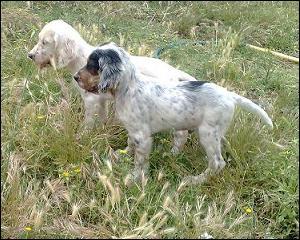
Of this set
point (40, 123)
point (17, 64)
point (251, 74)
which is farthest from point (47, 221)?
point (251, 74)

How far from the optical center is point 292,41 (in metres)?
8.32

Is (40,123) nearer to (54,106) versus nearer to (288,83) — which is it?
(54,106)

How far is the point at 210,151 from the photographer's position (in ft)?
15.0

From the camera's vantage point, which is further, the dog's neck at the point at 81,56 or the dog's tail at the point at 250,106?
the dog's neck at the point at 81,56

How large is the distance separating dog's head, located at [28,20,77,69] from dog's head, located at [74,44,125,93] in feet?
2.88

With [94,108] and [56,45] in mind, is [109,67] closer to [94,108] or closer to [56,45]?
[94,108]

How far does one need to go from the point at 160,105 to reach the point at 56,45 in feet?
4.55

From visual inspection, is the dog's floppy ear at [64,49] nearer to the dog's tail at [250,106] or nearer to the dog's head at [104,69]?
the dog's head at [104,69]

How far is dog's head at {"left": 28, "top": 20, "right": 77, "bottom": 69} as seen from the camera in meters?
5.22

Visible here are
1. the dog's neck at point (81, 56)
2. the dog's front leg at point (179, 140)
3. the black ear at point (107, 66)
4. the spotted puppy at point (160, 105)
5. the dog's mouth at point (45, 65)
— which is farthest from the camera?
the dog's mouth at point (45, 65)

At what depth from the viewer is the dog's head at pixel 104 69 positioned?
14.1 ft

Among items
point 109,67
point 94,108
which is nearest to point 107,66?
point 109,67

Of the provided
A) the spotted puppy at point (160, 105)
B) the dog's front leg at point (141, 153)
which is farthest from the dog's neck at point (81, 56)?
the dog's front leg at point (141, 153)

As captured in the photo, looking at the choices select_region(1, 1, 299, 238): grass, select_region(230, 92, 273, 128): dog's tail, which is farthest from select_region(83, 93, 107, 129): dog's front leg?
select_region(230, 92, 273, 128): dog's tail
